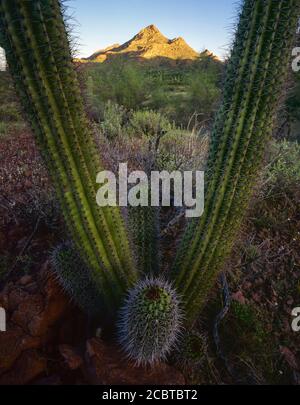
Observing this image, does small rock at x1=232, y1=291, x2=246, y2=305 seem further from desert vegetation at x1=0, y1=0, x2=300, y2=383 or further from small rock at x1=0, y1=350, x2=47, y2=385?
small rock at x1=0, y1=350, x2=47, y2=385

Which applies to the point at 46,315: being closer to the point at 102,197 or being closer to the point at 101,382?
the point at 101,382

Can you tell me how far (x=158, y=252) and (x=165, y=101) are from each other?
389 inches

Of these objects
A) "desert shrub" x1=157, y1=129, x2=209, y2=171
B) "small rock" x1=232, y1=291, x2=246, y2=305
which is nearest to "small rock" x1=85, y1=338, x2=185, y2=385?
"small rock" x1=232, y1=291, x2=246, y2=305

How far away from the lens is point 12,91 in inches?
79.0

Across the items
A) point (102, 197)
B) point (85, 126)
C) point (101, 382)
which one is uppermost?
point (85, 126)

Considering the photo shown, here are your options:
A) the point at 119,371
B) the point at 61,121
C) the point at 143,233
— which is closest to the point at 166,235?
the point at 143,233

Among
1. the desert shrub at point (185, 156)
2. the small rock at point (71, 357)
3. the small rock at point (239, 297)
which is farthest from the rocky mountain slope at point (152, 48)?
the small rock at point (71, 357)

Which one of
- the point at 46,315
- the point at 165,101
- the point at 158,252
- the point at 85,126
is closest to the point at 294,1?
the point at 85,126

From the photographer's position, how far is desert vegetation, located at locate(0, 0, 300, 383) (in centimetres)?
185

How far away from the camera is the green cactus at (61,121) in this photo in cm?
167

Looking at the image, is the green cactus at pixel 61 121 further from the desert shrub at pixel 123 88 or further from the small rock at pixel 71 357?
the desert shrub at pixel 123 88

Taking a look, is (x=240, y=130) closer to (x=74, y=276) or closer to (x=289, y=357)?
(x=74, y=276)

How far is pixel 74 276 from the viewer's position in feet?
8.29

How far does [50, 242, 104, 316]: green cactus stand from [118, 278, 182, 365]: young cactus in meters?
0.42
